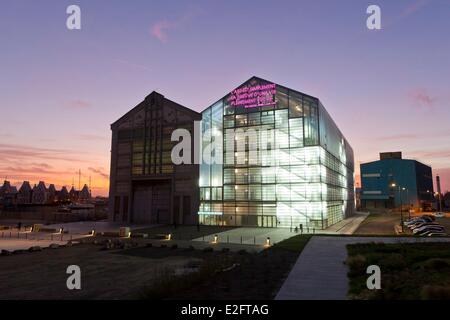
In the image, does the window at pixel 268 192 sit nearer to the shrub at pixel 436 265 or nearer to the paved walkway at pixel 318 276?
the paved walkway at pixel 318 276

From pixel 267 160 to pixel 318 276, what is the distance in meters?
43.2

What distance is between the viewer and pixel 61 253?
3394 cm

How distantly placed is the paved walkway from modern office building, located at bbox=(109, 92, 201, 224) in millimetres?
43177

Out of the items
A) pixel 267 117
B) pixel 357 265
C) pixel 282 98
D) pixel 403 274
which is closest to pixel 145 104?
pixel 267 117

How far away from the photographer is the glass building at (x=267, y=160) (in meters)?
57.9

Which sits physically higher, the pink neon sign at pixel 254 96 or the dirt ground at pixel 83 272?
the pink neon sign at pixel 254 96

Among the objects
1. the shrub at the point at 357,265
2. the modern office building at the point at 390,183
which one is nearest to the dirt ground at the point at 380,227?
the shrub at the point at 357,265

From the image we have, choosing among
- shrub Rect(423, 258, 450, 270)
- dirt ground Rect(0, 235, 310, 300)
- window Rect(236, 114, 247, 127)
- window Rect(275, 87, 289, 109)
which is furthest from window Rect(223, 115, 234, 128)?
shrub Rect(423, 258, 450, 270)

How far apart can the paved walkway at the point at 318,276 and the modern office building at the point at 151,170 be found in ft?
142

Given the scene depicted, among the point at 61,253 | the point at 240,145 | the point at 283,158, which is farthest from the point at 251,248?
the point at 240,145

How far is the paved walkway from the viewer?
15016 mm

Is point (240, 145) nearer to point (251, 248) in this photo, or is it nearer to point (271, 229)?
point (271, 229)

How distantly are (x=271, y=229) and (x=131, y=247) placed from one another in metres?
27.7

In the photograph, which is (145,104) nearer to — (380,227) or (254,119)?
(254,119)
